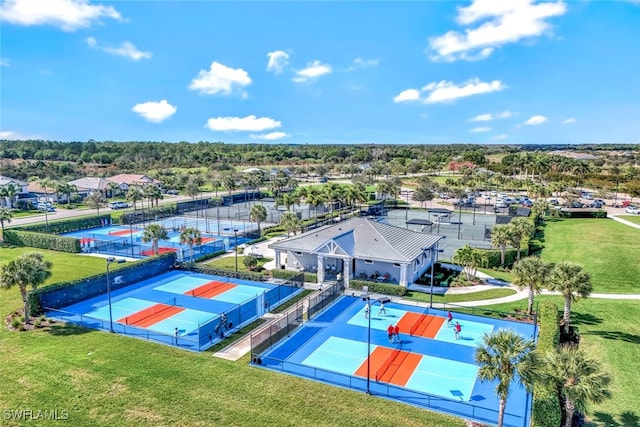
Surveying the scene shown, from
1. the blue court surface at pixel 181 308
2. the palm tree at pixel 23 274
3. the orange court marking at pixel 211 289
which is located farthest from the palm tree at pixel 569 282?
the palm tree at pixel 23 274

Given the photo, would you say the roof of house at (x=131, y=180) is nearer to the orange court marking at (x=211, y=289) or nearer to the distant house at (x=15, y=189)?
the distant house at (x=15, y=189)

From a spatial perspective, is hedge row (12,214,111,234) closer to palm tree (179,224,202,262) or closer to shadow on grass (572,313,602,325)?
palm tree (179,224,202,262)

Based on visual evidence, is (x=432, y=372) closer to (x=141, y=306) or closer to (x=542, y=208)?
(x=141, y=306)

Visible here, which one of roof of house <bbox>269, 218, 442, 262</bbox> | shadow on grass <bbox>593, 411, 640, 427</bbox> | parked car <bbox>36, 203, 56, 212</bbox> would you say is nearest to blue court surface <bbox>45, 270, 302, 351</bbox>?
roof of house <bbox>269, 218, 442, 262</bbox>

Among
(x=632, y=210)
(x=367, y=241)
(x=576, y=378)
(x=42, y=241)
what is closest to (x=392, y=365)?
(x=576, y=378)

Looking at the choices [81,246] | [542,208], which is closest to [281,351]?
[81,246]

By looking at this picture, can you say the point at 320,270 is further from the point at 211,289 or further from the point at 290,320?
the point at 290,320
